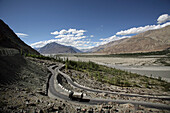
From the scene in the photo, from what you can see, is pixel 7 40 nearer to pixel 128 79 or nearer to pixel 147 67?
pixel 128 79

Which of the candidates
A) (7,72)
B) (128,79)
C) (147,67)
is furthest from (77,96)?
(147,67)

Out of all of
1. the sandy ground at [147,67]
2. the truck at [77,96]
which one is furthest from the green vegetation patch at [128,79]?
the truck at [77,96]

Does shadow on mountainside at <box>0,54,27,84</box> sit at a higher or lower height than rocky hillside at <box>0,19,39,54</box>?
lower

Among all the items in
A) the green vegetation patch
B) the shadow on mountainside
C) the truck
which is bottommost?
the green vegetation patch

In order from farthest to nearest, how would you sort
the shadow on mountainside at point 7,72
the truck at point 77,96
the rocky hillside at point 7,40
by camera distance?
1. the rocky hillside at point 7,40
2. the truck at point 77,96
3. the shadow on mountainside at point 7,72

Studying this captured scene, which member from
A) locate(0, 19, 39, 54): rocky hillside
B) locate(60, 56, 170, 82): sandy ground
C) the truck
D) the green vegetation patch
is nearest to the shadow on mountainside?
the truck

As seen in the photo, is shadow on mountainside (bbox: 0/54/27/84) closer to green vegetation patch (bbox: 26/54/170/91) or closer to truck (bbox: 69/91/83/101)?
truck (bbox: 69/91/83/101)

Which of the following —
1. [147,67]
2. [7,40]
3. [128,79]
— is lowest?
[128,79]

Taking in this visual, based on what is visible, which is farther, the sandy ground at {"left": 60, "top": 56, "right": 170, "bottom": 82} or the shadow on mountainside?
the sandy ground at {"left": 60, "top": 56, "right": 170, "bottom": 82}

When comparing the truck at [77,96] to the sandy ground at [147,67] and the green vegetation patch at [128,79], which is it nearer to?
the green vegetation patch at [128,79]

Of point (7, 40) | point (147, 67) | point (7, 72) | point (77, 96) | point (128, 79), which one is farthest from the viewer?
point (147, 67)

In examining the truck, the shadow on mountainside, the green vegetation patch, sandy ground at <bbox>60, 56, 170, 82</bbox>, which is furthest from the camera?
sandy ground at <bbox>60, 56, 170, 82</bbox>

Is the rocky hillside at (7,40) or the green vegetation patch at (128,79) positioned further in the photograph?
the rocky hillside at (7,40)

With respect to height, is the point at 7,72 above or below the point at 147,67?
above
